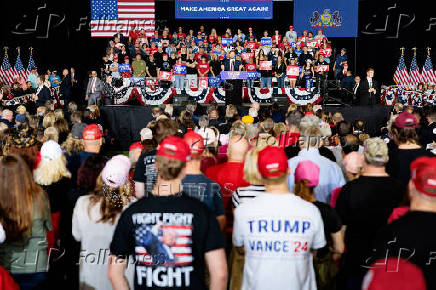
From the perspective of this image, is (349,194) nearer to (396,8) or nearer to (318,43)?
(318,43)

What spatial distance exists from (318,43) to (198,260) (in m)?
17.7

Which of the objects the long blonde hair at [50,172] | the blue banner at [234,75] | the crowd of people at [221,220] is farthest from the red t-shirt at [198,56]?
the long blonde hair at [50,172]

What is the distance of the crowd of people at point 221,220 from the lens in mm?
2459

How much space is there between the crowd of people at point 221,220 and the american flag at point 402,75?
64.1 ft

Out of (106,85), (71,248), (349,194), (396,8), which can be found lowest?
(71,248)

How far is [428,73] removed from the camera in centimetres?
2252

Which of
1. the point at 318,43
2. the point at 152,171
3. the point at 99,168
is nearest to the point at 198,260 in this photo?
the point at 99,168

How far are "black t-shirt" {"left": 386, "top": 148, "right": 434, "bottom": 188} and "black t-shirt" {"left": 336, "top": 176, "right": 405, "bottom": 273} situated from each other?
1114mm

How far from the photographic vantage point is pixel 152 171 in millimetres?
4180

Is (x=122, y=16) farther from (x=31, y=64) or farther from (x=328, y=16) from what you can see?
(x=328, y=16)

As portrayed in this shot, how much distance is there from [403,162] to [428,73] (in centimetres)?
1990

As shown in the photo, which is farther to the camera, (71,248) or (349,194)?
(71,248)

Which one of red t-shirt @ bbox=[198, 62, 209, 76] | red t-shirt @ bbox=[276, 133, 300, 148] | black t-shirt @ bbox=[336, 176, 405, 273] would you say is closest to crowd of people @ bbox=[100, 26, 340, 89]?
red t-shirt @ bbox=[198, 62, 209, 76]

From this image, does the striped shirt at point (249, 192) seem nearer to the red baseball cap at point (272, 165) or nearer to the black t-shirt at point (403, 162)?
the red baseball cap at point (272, 165)
